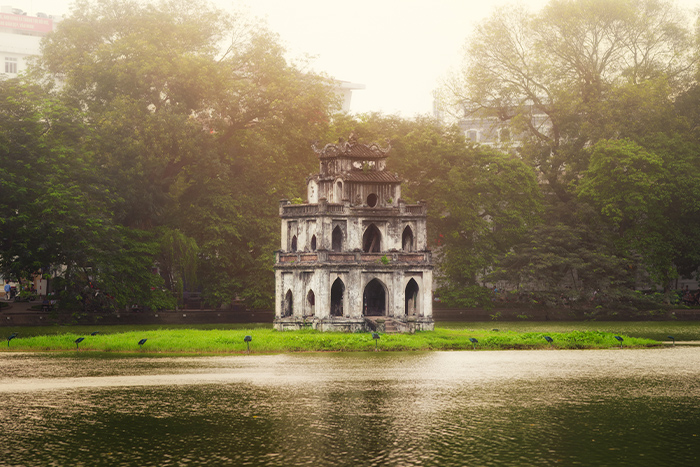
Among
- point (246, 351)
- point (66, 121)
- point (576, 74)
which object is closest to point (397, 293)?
point (246, 351)

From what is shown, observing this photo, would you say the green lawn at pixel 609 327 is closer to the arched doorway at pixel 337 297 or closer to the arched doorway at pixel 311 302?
the arched doorway at pixel 337 297

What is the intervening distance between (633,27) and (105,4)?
45446 mm

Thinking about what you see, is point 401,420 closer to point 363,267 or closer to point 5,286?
point 363,267

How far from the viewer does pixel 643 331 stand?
192 feet

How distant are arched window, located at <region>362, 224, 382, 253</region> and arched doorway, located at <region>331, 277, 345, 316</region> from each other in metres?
3.27

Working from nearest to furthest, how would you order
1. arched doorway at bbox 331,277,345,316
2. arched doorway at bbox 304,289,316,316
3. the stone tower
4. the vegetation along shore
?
1. the vegetation along shore
2. the stone tower
3. arched doorway at bbox 304,289,316,316
4. arched doorway at bbox 331,277,345,316

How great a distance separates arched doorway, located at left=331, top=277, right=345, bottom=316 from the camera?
5197 cm

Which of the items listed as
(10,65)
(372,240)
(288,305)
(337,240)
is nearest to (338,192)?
(337,240)

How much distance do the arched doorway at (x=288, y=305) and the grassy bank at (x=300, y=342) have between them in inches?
179

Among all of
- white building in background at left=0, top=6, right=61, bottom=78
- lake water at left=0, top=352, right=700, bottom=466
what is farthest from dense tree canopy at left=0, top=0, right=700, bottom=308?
white building in background at left=0, top=6, right=61, bottom=78

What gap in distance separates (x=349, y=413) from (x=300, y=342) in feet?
69.9

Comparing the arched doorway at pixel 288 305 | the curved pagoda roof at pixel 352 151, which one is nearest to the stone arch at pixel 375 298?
the arched doorway at pixel 288 305

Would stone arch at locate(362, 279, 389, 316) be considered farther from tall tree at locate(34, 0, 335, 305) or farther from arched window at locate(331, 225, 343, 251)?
tall tree at locate(34, 0, 335, 305)

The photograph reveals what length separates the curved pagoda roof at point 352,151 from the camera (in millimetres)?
53062
